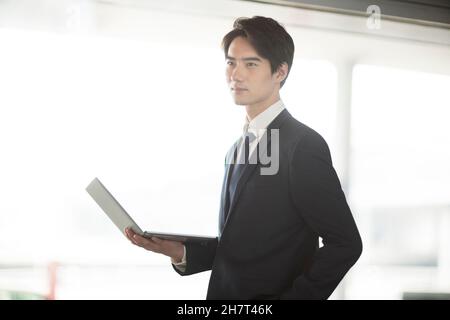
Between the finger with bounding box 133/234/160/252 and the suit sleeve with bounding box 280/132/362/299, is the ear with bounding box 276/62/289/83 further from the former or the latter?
the finger with bounding box 133/234/160/252

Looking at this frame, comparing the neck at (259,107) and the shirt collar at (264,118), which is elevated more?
the neck at (259,107)

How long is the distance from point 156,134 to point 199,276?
63 centimetres

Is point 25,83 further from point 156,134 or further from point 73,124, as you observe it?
point 156,134

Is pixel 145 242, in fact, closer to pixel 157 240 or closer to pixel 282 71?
pixel 157 240

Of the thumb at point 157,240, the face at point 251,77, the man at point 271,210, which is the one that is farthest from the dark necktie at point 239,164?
the thumb at point 157,240

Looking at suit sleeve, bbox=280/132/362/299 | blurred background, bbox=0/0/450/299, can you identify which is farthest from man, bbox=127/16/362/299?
blurred background, bbox=0/0/450/299

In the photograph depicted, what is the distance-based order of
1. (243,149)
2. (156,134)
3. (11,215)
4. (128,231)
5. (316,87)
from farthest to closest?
(316,87) < (156,134) < (11,215) < (243,149) < (128,231)

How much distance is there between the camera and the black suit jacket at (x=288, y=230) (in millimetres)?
1297

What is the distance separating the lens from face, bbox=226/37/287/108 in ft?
5.13

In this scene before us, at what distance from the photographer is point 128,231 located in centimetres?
137

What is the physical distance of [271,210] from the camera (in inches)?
54.5

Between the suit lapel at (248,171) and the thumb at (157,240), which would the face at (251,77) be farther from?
the thumb at (157,240)

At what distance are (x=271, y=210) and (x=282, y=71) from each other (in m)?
0.50

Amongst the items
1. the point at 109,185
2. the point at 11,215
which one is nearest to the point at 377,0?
the point at 109,185
